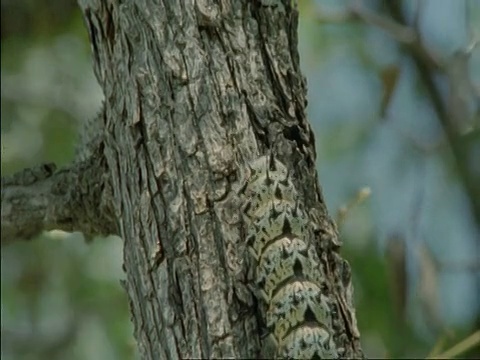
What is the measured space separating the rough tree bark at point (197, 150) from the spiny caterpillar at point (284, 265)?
17 mm

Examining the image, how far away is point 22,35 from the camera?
2.64 meters

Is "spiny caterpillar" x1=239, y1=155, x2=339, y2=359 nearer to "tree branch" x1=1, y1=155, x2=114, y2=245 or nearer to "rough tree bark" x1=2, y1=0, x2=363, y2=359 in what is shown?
"rough tree bark" x1=2, y1=0, x2=363, y2=359

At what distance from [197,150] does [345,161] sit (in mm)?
1624

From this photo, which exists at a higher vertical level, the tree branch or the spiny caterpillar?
the tree branch

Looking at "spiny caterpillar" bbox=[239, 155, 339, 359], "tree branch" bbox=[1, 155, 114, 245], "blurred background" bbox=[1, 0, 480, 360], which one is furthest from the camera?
"blurred background" bbox=[1, 0, 480, 360]

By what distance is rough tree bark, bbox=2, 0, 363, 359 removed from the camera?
48.0 inches

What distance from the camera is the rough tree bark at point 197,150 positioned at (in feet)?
4.00

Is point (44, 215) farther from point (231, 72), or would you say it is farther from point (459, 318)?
point (459, 318)

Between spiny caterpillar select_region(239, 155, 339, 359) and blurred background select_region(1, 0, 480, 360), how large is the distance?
103 centimetres

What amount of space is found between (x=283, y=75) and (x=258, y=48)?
46mm

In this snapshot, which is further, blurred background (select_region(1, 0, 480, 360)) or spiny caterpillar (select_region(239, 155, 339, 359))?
blurred background (select_region(1, 0, 480, 360))

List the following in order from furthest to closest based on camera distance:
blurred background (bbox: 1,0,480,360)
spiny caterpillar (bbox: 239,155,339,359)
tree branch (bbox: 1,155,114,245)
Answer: blurred background (bbox: 1,0,480,360)
tree branch (bbox: 1,155,114,245)
spiny caterpillar (bbox: 239,155,339,359)

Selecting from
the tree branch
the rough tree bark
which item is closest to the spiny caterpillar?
the rough tree bark

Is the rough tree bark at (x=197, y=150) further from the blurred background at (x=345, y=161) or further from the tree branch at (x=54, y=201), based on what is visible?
the blurred background at (x=345, y=161)
